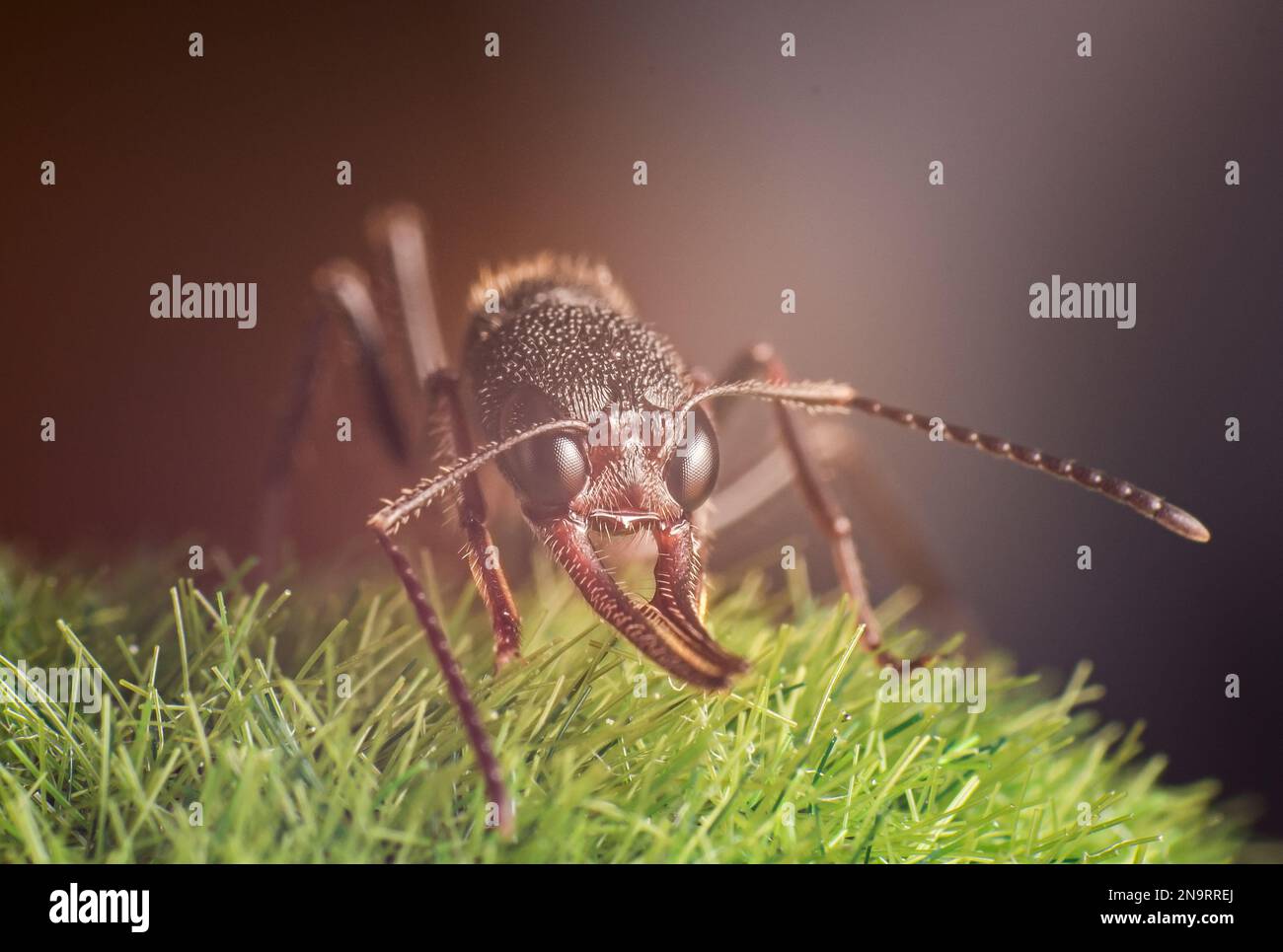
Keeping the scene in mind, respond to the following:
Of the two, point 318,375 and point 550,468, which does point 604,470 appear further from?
point 318,375

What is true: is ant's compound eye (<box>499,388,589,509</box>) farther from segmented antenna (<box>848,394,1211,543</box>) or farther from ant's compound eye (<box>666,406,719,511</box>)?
segmented antenna (<box>848,394,1211,543</box>)

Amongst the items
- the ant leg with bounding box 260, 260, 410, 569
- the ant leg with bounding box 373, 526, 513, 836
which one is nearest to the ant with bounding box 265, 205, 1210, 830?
the ant leg with bounding box 373, 526, 513, 836

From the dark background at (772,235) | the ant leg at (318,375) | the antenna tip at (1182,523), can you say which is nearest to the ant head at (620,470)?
the antenna tip at (1182,523)

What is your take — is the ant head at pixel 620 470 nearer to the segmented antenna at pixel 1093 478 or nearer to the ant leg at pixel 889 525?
the segmented antenna at pixel 1093 478

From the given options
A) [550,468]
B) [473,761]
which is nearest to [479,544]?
[550,468]

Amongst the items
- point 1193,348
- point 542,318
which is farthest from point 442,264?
point 1193,348

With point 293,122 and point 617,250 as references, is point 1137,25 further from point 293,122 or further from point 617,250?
point 293,122
